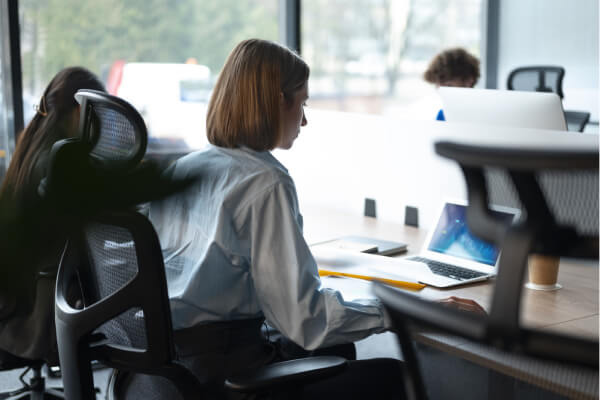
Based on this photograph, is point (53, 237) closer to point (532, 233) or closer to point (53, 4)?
point (532, 233)

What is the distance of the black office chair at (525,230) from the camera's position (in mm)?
541

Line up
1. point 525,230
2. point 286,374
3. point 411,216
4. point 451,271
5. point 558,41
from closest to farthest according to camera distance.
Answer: point 525,230
point 286,374
point 451,271
point 411,216
point 558,41

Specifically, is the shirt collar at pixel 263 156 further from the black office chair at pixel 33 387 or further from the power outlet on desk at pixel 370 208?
the power outlet on desk at pixel 370 208

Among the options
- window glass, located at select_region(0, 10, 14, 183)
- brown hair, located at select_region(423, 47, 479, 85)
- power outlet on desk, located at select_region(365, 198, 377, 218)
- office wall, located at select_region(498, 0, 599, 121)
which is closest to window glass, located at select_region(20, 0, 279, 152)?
window glass, located at select_region(0, 10, 14, 183)

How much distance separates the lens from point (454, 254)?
1974mm

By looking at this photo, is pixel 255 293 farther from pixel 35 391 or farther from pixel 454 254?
pixel 35 391

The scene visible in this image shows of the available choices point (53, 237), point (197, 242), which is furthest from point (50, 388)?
point (53, 237)

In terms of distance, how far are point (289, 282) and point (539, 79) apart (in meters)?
4.06

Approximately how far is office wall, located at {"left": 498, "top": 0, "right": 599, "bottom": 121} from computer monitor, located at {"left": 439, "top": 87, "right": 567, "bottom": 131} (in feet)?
10.5

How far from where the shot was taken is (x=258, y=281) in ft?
4.71

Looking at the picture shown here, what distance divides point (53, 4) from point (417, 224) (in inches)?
357

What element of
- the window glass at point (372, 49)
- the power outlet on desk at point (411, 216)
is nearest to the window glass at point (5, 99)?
the power outlet on desk at point (411, 216)

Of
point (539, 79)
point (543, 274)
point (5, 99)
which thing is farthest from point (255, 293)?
point (539, 79)

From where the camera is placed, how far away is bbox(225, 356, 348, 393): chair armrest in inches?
48.4
